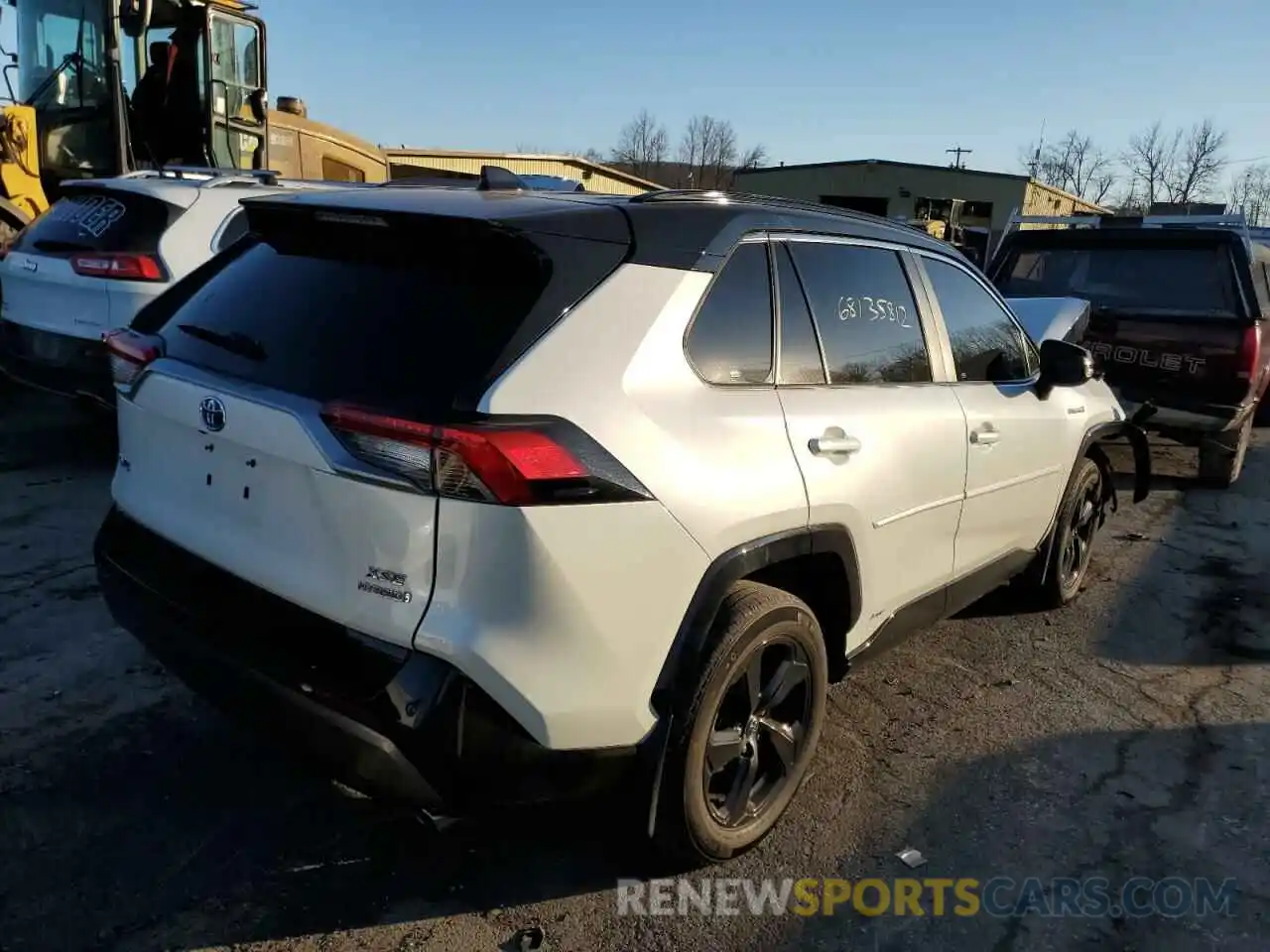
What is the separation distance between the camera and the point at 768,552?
263cm

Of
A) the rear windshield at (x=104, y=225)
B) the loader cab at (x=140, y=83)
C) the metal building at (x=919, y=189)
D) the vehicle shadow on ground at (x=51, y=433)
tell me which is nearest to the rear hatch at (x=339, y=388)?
the rear windshield at (x=104, y=225)

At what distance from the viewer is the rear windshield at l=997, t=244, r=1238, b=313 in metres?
7.20

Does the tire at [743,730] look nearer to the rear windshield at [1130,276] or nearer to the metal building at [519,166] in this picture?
the rear windshield at [1130,276]

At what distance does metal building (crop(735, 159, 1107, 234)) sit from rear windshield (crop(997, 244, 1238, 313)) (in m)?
29.0

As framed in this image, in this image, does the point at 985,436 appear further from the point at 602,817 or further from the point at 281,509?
the point at 281,509

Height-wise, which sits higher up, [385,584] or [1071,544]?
[385,584]

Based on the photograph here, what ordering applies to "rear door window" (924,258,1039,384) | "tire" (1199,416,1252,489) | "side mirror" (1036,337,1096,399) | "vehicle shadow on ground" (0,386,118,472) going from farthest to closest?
1. "tire" (1199,416,1252,489)
2. "vehicle shadow on ground" (0,386,118,472)
3. "side mirror" (1036,337,1096,399)
4. "rear door window" (924,258,1039,384)

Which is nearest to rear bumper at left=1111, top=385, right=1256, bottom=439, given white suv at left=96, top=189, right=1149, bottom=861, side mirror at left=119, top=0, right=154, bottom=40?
white suv at left=96, top=189, right=1149, bottom=861

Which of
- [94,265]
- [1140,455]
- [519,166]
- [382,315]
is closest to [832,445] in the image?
[382,315]

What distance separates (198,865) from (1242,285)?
7577 mm

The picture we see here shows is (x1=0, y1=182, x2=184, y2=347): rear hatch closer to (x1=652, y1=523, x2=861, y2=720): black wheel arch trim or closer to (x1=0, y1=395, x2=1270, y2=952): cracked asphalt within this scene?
(x1=0, y1=395, x2=1270, y2=952): cracked asphalt

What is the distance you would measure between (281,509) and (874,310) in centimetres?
208

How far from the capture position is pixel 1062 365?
418 centimetres

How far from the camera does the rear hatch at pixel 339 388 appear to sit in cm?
213
